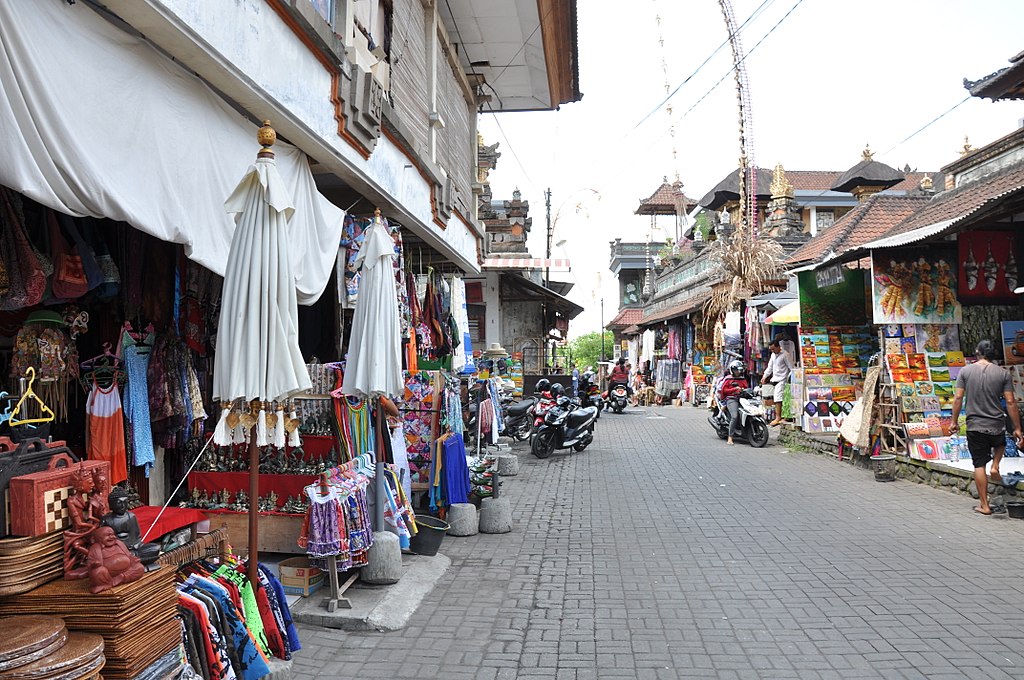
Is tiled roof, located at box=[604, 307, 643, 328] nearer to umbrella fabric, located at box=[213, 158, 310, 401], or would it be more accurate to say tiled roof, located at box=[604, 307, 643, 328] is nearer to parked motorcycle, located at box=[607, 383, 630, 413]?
parked motorcycle, located at box=[607, 383, 630, 413]

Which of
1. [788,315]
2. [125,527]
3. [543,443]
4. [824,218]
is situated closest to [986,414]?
[788,315]

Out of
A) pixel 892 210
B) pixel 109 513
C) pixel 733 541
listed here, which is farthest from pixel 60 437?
pixel 892 210

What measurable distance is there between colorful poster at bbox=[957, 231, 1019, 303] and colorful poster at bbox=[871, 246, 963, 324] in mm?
266

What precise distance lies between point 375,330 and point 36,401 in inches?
88.7

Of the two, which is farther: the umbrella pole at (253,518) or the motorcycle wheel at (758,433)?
the motorcycle wheel at (758,433)

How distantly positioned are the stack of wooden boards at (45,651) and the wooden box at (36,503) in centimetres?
33

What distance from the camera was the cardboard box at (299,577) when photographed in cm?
489

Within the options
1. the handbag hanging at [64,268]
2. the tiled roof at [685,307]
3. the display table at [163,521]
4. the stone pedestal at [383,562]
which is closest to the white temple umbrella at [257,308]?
the display table at [163,521]

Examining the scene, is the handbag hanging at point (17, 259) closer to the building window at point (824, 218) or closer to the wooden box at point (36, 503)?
the wooden box at point (36, 503)

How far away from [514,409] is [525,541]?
24.7ft

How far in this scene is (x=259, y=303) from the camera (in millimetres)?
3549

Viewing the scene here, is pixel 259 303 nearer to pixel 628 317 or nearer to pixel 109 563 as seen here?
pixel 109 563

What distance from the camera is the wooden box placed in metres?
2.63

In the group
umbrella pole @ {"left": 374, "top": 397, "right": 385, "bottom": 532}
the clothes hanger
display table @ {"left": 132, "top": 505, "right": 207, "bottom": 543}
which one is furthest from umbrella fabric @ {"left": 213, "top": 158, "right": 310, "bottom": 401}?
umbrella pole @ {"left": 374, "top": 397, "right": 385, "bottom": 532}
